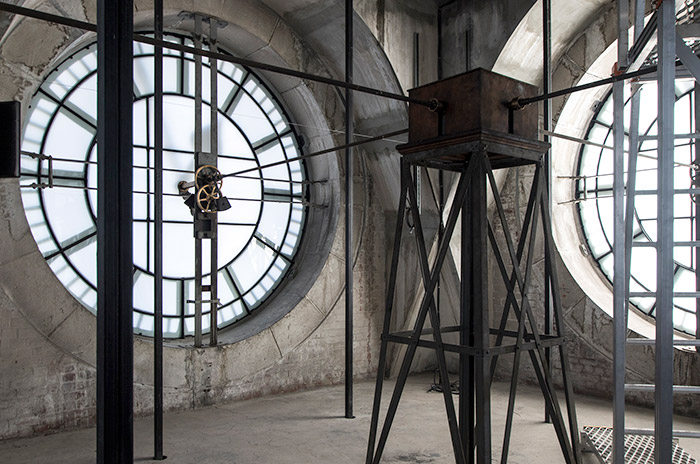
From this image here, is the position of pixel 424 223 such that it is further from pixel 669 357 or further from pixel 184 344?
pixel 669 357

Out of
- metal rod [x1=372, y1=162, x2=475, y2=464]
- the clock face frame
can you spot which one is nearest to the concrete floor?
metal rod [x1=372, y1=162, x2=475, y2=464]

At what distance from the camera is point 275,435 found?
5.97m

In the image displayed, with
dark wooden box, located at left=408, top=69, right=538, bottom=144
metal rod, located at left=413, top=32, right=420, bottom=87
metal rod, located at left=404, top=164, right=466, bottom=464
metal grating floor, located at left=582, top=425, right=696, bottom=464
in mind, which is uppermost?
metal rod, located at left=413, top=32, right=420, bottom=87

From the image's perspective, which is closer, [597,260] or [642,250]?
[642,250]

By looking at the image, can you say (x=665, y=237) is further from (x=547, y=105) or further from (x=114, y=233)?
(x=547, y=105)

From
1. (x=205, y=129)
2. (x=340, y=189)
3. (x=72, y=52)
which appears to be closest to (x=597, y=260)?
(x=340, y=189)

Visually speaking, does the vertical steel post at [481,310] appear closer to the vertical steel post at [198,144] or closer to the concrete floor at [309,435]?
the concrete floor at [309,435]

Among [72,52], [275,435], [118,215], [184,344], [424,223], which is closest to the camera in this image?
[118,215]

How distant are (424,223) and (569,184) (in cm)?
200

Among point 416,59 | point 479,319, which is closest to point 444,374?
point 479,319

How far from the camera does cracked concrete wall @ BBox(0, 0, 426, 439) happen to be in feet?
19.0

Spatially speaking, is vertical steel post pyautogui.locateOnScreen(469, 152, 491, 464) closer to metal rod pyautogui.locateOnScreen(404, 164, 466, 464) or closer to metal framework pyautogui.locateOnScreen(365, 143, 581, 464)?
metal framework pyautogui.locateOnScreen(365, 143, 581, 464)

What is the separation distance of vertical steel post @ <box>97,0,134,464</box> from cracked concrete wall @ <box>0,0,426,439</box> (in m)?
4.13

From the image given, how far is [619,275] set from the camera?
3.97 m
